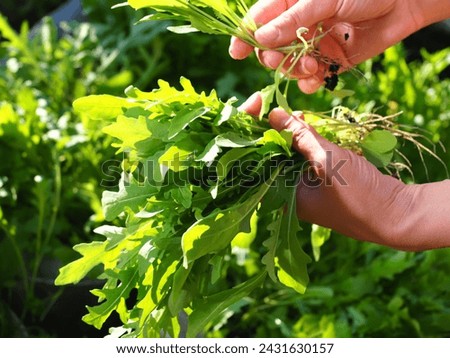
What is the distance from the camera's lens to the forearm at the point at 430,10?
1860mm

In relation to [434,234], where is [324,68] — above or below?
above

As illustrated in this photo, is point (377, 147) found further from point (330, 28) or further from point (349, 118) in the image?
point (330, 28)

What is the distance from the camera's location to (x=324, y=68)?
1.73 m

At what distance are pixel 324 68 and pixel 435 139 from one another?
0.85m

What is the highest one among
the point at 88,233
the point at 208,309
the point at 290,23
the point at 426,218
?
the point at 290,23

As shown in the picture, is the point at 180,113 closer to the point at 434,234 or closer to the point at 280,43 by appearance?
the point at 280,43

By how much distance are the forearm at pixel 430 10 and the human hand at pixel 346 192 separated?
0.51 metres

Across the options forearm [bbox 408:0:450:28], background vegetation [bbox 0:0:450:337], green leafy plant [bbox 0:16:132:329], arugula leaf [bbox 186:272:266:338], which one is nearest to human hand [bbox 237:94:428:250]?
arugula leaf [bbox 186:272:266:338]

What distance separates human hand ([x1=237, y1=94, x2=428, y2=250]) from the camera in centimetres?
145

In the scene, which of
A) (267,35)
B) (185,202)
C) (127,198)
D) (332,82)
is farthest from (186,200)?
(332,82)

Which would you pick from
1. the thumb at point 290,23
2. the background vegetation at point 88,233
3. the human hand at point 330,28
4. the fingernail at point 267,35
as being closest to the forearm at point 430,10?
the human hand at point 330,28

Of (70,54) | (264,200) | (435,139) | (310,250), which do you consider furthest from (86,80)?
(264,200)

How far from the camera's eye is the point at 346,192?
1.49 metres

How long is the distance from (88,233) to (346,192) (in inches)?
37.3
